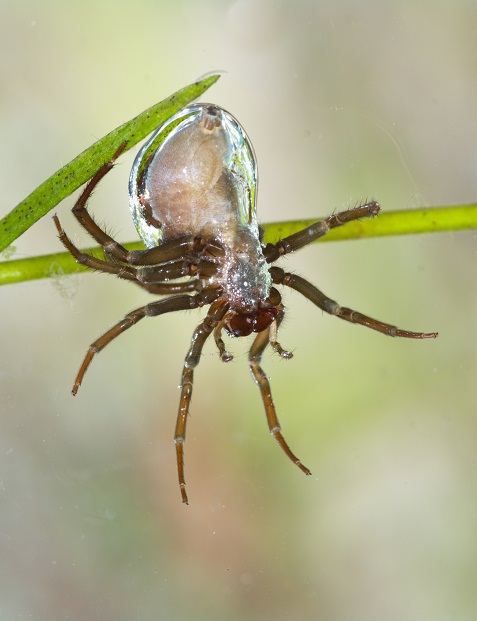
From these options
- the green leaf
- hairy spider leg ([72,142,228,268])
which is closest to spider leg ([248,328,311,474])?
hairy spider leg ([72,142,228,268])

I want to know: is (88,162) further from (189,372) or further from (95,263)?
(189,372)

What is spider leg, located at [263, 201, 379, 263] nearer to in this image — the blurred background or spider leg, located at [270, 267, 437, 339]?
spider leg, located at [270, 267, 437, 339]

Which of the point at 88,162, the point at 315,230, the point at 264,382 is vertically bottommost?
the point at 264,382

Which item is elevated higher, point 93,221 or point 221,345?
point 93,221

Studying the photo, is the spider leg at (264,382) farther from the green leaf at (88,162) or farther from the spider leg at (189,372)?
the green leaf at (88,162)

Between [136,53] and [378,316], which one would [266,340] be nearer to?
[378,316]

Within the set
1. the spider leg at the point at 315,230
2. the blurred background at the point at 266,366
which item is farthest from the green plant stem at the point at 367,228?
the blurred background at the point at 266,366

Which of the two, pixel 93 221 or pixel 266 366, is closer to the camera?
pixel 93 221

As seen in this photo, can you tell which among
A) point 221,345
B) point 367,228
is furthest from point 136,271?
point 367,228

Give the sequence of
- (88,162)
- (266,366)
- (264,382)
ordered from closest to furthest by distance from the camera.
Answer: (88,162) → (264,382) → (266,366)
